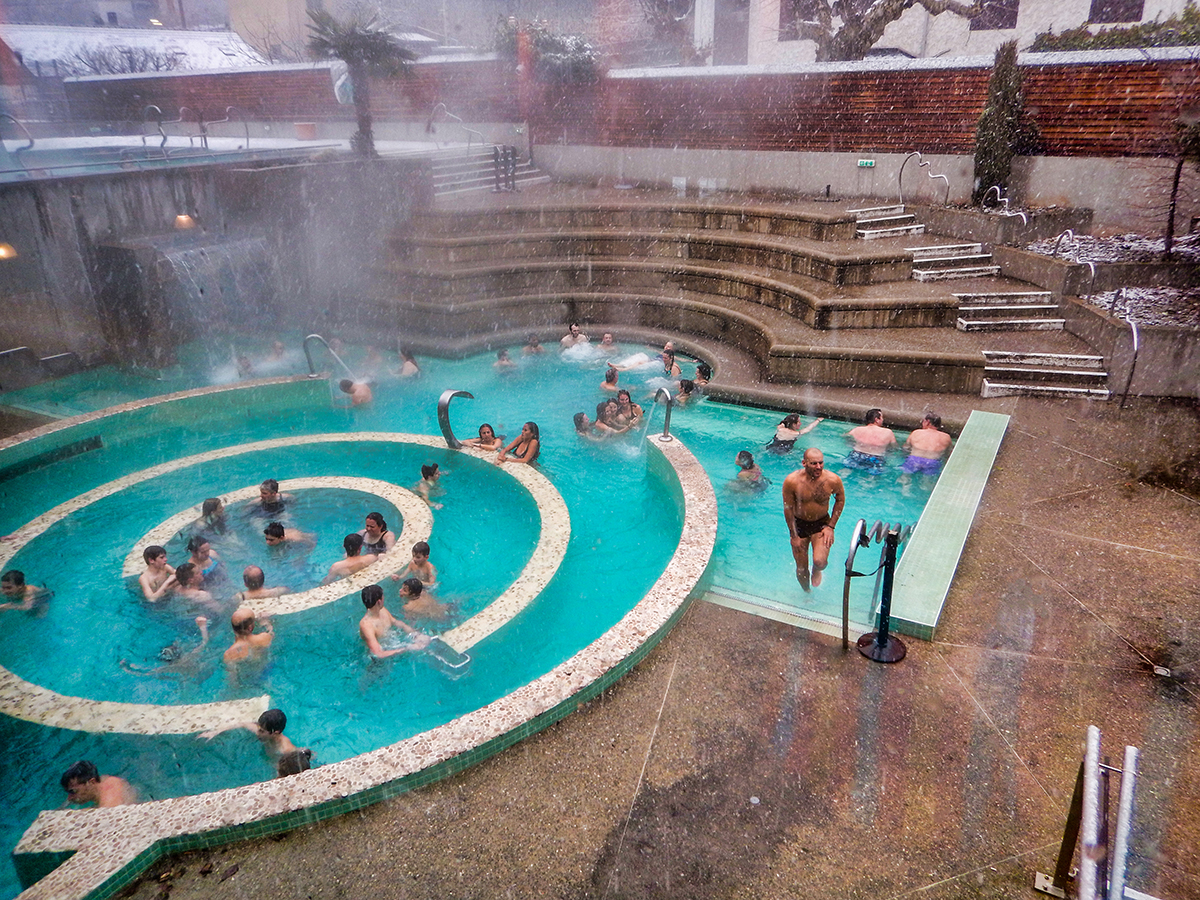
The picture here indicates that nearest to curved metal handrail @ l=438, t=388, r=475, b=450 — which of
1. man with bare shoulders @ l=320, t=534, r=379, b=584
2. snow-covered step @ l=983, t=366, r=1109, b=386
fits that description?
man with bare shoulders @ l=320, t=534, r=379, b=584

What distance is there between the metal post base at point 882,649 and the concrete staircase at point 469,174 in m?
14.7

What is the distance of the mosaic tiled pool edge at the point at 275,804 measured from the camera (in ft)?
11.0

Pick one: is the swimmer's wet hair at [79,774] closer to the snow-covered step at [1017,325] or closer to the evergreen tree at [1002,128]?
the snow-covered step at [1017,325]

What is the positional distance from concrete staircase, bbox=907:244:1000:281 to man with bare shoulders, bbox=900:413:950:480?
14.1 feet

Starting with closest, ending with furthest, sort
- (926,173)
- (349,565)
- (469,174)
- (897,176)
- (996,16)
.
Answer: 1. (349,565)
2. (926,173)
3. (897,176)
4. (469,174)
5. (996,16)

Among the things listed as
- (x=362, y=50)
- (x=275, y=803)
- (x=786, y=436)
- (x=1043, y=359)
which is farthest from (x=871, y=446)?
(x=362, y=50)

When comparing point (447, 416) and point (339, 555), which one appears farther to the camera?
point (447, 416)

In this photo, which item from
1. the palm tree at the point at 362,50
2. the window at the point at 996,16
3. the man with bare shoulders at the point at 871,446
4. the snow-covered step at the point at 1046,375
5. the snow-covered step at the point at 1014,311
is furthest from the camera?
the window at the point at 996,16

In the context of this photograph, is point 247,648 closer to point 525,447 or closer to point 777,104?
point 525,447

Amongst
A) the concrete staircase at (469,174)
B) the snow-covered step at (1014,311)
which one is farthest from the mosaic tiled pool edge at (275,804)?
the concrete staircase at (469,174)

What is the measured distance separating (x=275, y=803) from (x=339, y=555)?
4.43m

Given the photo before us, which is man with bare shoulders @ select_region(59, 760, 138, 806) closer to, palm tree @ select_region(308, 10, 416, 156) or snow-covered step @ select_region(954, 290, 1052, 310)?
snow-covered step @ select_region(954, 290, 1052, 310)

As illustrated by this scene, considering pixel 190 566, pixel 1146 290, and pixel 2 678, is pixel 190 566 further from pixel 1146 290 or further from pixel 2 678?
pixel 1146 290

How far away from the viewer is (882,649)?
4672mm
